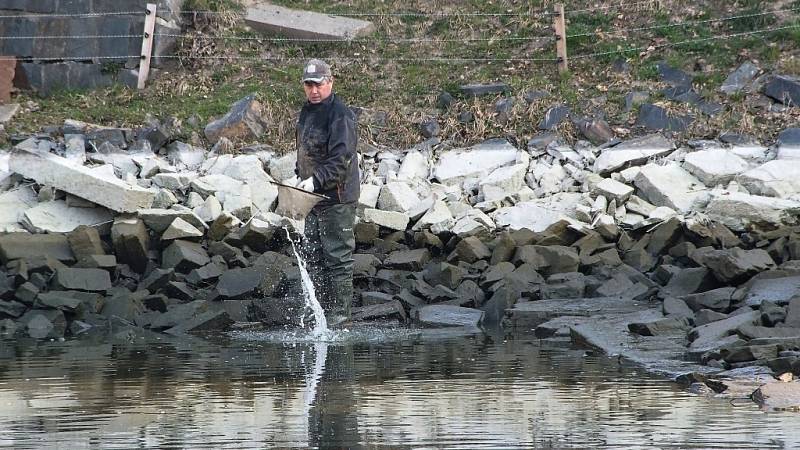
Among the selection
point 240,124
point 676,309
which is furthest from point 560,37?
point 676,309

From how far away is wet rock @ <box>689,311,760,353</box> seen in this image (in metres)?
7.79

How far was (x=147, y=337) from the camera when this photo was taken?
956 centimetres

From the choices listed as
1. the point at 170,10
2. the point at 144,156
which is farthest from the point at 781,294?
the point at 170,10

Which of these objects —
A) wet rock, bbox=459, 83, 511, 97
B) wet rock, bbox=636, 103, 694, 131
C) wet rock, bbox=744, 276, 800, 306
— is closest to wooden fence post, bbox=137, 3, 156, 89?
wet rock, bbox=459, 83, 511, 97

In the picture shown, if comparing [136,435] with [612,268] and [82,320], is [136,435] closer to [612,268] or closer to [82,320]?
[82,320]

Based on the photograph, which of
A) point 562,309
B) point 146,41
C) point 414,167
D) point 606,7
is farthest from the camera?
point 606,7

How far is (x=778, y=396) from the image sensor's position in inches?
240

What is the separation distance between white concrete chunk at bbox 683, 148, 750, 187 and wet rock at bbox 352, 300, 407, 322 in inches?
156

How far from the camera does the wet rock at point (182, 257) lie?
1111cm

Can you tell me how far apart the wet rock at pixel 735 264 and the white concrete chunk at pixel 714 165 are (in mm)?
2633

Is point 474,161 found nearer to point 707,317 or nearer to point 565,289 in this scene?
point 565,289

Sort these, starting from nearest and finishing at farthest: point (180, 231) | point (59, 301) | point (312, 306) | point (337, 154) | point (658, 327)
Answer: point (658, 327)
point (337, 154)
point (312, 306)
point (59, 301)
point (180, 231)

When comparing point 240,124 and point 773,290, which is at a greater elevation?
point 240,124

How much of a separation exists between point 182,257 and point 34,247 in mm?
1313
